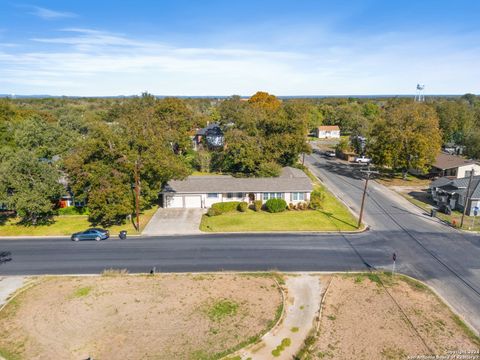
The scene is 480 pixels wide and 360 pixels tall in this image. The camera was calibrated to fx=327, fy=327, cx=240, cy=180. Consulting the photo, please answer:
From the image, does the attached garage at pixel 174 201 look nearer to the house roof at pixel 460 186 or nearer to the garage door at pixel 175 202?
the garage door at pixel 175 202

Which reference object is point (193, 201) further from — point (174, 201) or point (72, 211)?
point (72, 211)

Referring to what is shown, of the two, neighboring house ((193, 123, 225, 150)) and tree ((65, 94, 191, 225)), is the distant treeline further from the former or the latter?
neighboring house ((193, 123, 225, 150))

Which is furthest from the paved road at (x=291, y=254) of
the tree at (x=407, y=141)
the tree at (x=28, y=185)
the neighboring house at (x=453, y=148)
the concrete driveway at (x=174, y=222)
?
the neighboring house at (x=453, y=148)

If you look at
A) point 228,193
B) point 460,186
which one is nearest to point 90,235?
point 228,193

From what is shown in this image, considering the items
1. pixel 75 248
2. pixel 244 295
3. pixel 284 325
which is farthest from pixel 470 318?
pixel 75 248

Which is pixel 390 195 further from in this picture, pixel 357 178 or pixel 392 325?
pixel 392 325

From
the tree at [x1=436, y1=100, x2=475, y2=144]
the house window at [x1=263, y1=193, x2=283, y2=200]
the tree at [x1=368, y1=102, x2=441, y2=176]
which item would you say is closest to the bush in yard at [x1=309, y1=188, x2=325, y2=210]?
the house window at [x1=263, y1=193, x2=283, y2=200]
